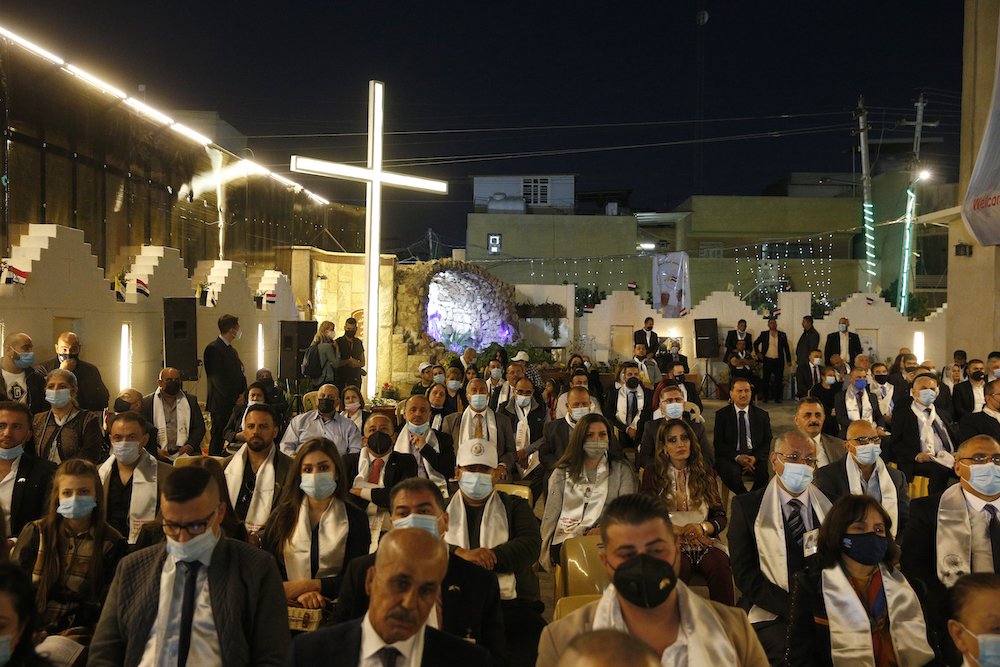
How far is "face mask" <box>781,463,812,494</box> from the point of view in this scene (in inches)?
185

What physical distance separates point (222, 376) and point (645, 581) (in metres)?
7.55

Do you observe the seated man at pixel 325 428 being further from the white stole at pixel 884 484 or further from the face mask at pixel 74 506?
the white stole at pixel 884 484

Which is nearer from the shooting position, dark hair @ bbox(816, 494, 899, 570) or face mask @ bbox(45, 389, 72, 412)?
dark hair @ bbox(816, 494, 899, 570)

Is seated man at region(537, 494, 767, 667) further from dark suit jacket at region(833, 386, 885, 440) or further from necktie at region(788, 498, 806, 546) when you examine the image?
dark suit jacket at region(833, 386, 885, 440)

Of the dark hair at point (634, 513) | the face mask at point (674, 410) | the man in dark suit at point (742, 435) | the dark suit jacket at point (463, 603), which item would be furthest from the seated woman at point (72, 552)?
the man in dark suit at point (742, 435)

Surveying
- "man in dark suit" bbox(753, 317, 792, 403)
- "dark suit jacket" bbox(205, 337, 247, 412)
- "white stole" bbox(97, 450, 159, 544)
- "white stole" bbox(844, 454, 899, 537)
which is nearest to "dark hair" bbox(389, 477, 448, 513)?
"white stole" bbox(97, 450, 159, 544)

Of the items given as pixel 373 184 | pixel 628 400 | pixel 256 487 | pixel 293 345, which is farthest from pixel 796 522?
pixel 293 345

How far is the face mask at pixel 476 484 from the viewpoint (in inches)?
195

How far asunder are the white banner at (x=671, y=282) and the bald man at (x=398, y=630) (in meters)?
22.4

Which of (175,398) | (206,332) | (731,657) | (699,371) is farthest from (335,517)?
(699,371)

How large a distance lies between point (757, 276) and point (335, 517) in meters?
30.1

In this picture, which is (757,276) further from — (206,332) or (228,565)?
(228,565)

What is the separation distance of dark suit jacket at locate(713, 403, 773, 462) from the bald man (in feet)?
17.7

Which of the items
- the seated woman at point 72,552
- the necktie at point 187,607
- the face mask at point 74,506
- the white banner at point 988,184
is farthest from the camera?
the white banner at point 988,184
